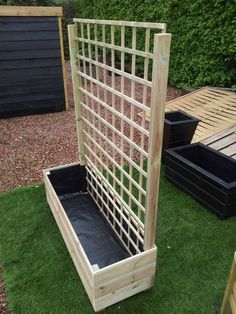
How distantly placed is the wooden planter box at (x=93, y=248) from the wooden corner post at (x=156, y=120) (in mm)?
267

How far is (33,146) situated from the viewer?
4.42 meters

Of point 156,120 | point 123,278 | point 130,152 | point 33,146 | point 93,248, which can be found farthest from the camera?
point 33,146

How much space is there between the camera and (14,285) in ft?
7.31

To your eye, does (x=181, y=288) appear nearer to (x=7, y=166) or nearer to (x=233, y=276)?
(x=233, y=276)

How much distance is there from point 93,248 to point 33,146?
2.36 metres

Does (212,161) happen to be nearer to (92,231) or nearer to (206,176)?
(206,176)

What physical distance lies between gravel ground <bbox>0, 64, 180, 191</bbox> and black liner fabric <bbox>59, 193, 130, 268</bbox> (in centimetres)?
73

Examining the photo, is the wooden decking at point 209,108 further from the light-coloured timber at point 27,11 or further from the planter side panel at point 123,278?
the light-coloured timber at point 27,11

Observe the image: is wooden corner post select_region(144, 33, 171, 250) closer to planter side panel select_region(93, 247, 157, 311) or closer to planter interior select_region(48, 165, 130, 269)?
planter side panel select_region(93, 247, 157, 311)

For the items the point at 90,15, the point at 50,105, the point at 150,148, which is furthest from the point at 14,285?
the point at 90,15

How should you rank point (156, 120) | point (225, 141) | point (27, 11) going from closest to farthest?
point (156, 120) → point (225, 141) → point (27, 11)

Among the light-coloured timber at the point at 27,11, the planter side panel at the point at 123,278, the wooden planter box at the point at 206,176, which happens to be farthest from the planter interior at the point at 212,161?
the light-coloured timber at the point at 27,11

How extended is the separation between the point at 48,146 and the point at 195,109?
259cm

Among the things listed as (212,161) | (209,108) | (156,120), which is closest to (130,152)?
(156,120)
